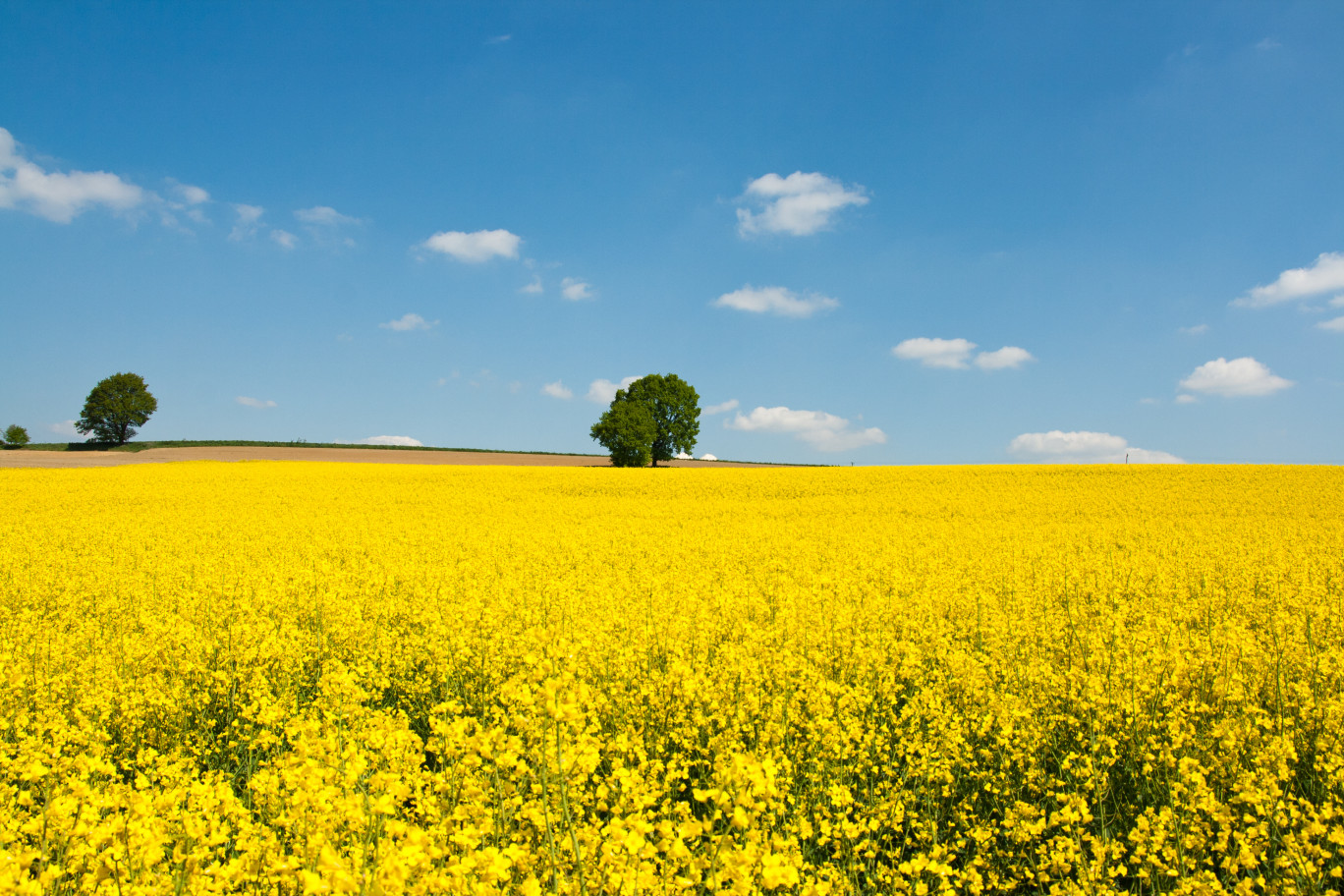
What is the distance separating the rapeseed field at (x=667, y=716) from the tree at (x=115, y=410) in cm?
6331

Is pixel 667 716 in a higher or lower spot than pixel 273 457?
lower

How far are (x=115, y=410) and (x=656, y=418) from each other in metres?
52.3

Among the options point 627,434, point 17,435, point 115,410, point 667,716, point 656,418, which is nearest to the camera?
point 667,716

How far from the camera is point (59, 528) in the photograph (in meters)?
15.6

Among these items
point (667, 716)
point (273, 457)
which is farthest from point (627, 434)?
point (667, 716)

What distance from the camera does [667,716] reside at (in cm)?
508

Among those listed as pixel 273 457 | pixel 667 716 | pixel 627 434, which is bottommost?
pixel 667 716

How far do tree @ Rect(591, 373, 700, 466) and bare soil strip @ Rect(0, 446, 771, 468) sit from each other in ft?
7.62

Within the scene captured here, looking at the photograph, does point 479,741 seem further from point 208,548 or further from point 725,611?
point 208,548

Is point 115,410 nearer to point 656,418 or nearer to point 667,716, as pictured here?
point 656,418

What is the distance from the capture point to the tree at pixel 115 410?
63500mm

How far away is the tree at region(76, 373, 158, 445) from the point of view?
63.5m

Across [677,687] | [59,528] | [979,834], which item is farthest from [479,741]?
[59,528]

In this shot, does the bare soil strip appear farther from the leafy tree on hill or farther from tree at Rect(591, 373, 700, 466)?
the leafy tree on hill
